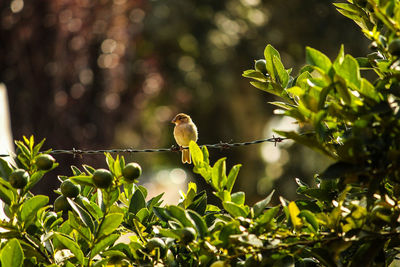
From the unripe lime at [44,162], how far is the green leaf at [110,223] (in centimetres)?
23

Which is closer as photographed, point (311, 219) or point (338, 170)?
point (338, 170)

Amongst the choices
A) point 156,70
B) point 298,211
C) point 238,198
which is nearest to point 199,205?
point 238,198

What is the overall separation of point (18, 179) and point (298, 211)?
641mm

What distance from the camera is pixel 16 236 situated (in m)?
1.53

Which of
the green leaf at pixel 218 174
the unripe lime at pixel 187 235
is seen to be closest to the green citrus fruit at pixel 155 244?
the unripe lime at pixel 187 235

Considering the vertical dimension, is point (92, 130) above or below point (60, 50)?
below

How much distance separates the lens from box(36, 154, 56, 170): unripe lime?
1.58 m

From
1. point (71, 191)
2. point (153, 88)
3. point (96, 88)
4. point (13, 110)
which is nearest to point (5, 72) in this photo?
point (13, 110)

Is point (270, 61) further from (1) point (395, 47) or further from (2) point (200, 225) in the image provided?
(2) point (200, 225)

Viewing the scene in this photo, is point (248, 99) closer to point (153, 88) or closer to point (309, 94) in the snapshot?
point (153, 88)

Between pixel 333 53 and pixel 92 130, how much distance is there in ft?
15.2

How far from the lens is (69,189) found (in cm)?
163

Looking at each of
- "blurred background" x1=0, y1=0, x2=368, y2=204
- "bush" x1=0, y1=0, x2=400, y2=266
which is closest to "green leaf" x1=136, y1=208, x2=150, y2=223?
"bush" x1=0, y1=0, x2=400, y2=266

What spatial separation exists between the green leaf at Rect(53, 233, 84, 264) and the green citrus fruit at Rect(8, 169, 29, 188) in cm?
14
